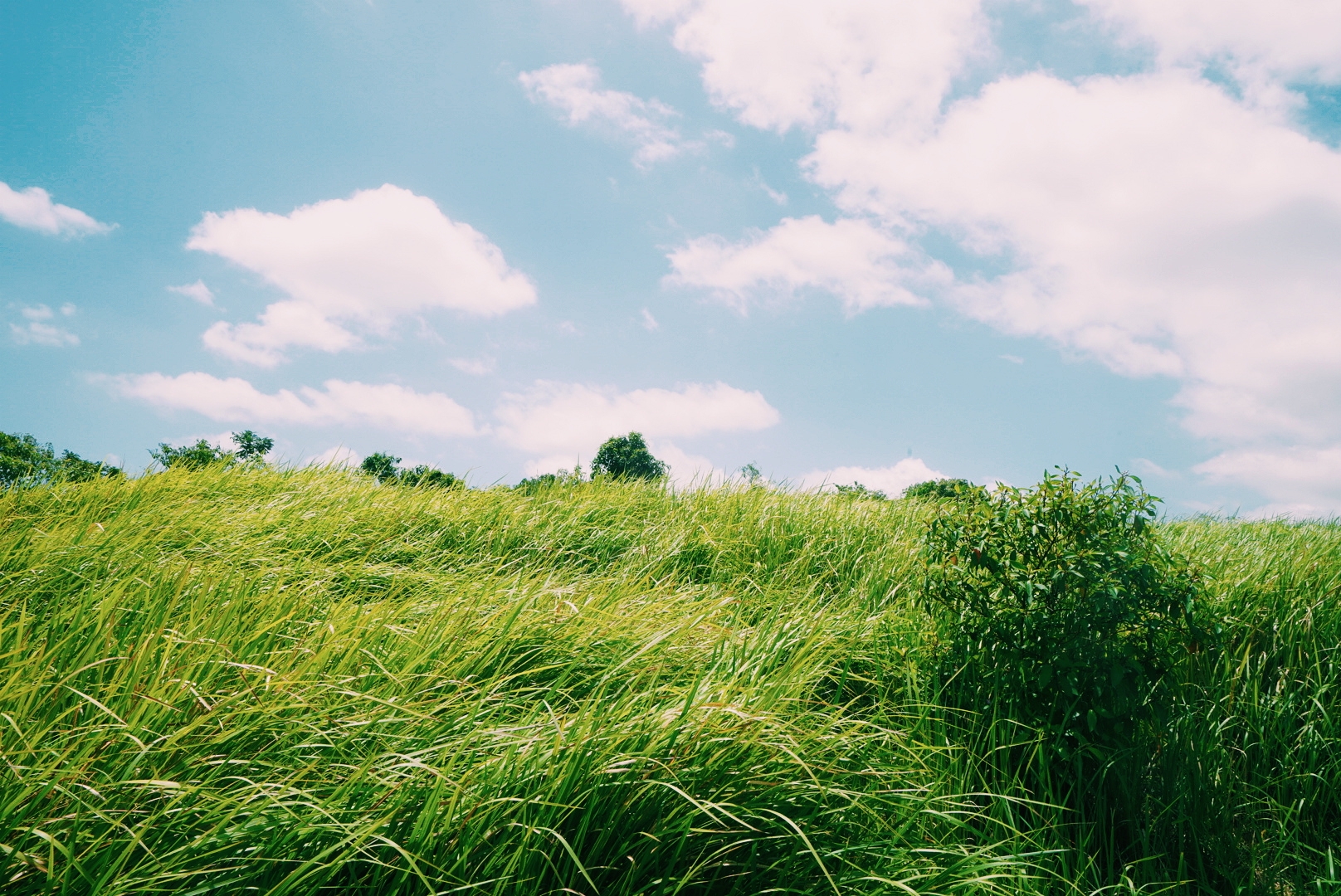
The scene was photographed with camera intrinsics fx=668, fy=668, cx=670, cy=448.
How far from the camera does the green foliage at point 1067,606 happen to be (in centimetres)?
331

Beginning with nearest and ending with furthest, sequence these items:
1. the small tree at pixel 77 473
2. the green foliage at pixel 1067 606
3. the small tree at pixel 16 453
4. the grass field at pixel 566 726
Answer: the grass field at pixel 566 726 → the green foliage at pixel 1067 606 → the small tree at pixel 77 473 → the small tree at pixel 16 453

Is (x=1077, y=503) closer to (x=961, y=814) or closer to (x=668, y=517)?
(x=961, y=814)

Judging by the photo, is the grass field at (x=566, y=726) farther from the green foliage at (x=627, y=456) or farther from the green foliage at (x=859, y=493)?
the green foliage at (x=627, y=456)

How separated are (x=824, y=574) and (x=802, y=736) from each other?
2.66m

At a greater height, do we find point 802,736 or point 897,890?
point 802,736

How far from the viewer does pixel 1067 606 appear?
3398mm

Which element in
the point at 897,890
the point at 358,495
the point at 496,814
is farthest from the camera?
the point at 358,495

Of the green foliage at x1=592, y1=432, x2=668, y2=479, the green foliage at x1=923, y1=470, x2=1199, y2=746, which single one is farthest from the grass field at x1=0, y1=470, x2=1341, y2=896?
the green foliage at x1=592, y1=432, x2=668, y2=479

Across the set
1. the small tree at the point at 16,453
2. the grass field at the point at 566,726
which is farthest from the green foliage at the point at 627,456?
the grass field at the point at 566,726

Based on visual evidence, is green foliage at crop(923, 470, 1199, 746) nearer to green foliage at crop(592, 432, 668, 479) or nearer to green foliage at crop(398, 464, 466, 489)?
green foliage at crop(398, 464, 466, 489)

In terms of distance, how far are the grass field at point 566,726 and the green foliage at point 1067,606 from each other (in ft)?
0.78

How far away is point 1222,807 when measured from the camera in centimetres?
346

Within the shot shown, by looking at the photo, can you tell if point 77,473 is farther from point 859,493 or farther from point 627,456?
point 627,456

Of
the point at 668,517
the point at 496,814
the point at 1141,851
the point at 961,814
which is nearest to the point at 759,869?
the point at 496,814
